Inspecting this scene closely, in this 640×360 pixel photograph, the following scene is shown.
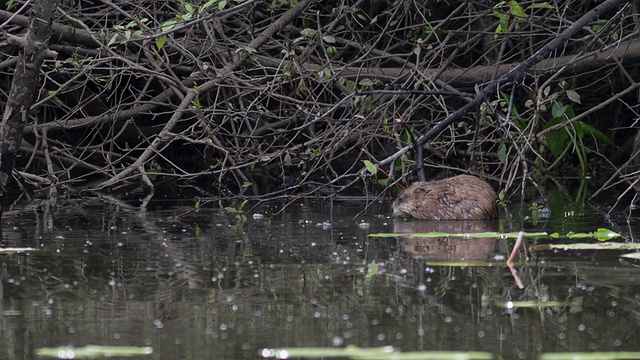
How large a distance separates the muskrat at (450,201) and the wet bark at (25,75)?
103 inches

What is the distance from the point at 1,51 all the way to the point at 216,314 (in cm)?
685

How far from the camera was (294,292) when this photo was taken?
5168 mm

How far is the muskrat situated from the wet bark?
2611mm

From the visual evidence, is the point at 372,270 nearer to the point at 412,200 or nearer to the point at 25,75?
the point at 412,200

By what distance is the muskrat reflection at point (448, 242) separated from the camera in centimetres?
604

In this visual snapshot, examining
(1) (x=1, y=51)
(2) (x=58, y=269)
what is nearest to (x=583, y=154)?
(1) (x=1, y=51)

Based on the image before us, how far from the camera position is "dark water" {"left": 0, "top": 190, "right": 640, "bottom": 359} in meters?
4.22

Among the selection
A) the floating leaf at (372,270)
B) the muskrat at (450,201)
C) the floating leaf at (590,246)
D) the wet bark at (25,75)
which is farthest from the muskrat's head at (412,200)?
the wet bark at (25,75)

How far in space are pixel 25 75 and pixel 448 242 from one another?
2.77 meters

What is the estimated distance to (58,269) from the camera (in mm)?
5832

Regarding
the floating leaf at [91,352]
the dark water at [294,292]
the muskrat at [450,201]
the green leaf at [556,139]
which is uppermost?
the green leaf at [556,139]

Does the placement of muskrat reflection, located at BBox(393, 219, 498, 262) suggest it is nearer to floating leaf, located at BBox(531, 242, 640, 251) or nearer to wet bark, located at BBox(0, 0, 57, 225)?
floating leaf, located at BBox(531, 242, 640, 251)

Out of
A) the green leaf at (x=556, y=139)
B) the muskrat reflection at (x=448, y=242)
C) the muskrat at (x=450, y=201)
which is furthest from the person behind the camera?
the green leaf at (x=556, y=139)

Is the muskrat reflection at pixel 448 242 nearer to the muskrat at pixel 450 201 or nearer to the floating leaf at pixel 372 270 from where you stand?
the muskrat at pixel 450 201
